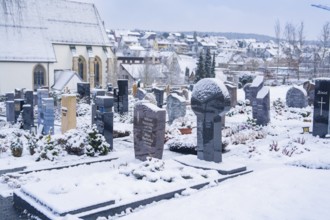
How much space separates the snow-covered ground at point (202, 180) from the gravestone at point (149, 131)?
0.50m

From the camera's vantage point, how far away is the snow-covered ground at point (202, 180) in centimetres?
752

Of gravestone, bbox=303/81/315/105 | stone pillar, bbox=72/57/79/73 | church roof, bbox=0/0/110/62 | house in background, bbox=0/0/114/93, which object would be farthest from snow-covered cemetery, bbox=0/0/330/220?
stone pillar, bbox=72/57/79/73

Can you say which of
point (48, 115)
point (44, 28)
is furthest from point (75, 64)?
point (48, 115)

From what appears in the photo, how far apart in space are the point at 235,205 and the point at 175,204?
116cm

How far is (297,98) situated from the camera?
2484 centimetres

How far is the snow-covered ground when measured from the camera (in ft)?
24.7

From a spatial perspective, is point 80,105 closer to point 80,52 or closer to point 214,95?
point 214,95

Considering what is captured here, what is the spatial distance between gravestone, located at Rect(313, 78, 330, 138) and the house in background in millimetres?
27331

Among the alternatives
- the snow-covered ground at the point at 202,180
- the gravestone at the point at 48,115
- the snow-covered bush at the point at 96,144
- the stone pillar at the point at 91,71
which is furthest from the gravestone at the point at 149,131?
the stone pillar at the point at 91,71

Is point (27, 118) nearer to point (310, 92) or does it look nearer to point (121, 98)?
point (121, 98)

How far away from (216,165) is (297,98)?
15.9m

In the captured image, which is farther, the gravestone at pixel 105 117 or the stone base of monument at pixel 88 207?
the gravestone at pixel 105 117

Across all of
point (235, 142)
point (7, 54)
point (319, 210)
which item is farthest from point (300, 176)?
point (7, 54)

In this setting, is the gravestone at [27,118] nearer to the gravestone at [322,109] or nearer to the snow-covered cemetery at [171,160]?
the snow-covered cemetery at [171,160]
